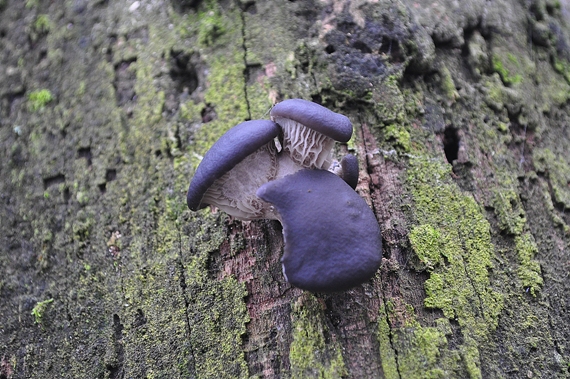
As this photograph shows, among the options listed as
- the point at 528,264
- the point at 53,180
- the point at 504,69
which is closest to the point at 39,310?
the point at 53,180

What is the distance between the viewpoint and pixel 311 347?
2.84 m

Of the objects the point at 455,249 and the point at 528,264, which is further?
the point at 528,264

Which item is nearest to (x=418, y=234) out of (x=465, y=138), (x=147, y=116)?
(x=465, y=138)

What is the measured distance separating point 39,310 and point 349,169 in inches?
114

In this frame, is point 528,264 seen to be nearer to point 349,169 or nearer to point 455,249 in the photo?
point 455,249

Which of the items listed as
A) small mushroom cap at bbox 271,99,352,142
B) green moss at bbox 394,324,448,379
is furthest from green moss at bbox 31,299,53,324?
green moss at bbox 394,324,448,379

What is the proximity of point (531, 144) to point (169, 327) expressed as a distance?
11.8 ft

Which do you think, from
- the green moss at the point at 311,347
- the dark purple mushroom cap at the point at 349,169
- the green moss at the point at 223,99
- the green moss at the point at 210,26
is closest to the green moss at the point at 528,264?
the dark purple mushroom cap at the point at 349,169

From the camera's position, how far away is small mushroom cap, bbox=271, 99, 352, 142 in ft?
9.12

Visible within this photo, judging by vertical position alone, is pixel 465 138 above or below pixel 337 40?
below

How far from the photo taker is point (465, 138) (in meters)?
3.87

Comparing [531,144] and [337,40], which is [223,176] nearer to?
[337,40]

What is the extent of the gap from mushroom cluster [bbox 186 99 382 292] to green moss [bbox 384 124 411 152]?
29.3 inches

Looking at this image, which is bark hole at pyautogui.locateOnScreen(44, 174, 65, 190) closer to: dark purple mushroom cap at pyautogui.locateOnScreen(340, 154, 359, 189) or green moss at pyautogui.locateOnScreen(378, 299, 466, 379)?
dark purple mushroom cap at pyautogui.locateOnScreen(340, 154, 359, 189)
